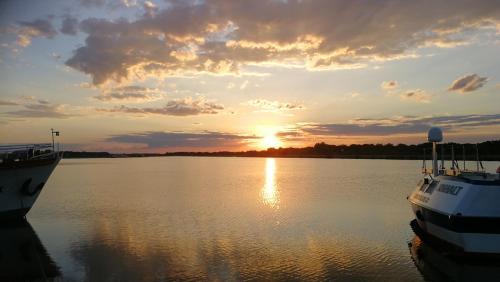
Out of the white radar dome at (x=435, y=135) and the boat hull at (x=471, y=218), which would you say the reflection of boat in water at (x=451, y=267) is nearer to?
the boat hull at (x=471, y=218)

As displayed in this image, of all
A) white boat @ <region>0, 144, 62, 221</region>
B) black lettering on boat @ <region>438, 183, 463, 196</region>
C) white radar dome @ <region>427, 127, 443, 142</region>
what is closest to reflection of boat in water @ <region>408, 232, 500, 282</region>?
black lettering on boat @ <region>438, 183, 463, 196</region>

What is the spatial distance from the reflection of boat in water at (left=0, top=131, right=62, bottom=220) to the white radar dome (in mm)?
24584

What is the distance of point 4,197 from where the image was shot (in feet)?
91.9

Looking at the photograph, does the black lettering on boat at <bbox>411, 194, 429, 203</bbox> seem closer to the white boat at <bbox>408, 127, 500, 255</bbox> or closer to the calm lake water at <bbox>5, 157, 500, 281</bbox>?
the white boat at <bbox>408, 127, 500, 255</bbox>

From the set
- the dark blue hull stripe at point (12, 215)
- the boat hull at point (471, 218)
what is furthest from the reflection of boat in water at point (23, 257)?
the boat hull at point (471, 218)

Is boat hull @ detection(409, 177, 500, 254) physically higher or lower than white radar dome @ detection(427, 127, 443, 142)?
lower

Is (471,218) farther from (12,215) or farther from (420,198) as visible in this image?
(12,215)

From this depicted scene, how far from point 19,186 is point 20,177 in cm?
62

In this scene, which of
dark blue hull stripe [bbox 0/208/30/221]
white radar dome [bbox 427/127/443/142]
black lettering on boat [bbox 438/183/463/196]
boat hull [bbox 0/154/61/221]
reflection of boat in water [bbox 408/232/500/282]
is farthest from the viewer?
dark blue hull stripe [bbox 0/208/30/221]

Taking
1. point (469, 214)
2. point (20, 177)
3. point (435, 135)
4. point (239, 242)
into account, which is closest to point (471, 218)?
point (469, 214)

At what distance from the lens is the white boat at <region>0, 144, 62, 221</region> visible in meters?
27.5

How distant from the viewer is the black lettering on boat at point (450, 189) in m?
18.6

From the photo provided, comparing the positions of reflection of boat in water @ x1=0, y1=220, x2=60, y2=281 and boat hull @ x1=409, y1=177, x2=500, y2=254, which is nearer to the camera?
reflection of boat in water @ x1=0, y1=220, x2=60, y2=281

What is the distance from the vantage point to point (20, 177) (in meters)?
28.2
